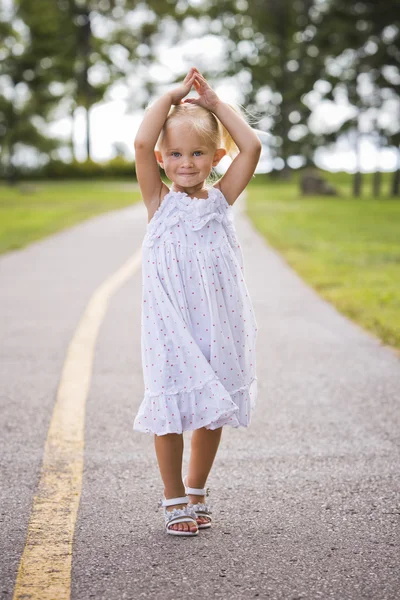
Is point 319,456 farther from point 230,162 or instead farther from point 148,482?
point 230,162

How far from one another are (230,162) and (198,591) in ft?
5.60

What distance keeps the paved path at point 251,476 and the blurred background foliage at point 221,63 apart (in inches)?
1320

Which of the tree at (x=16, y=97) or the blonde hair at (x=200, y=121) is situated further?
the tree at (x=16, y=97)

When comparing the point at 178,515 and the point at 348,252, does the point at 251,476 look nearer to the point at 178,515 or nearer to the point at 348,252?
the point at 178,515

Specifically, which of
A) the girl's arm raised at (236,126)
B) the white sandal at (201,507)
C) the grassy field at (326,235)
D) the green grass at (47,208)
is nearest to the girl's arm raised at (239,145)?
the girl's arm raised at (236,126)

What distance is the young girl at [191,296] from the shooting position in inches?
125

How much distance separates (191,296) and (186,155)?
543mm

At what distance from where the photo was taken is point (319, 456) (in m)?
4.03

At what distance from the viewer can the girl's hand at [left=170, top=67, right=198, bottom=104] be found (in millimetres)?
3229

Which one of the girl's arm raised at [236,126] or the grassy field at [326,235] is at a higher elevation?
the girl's arm raised at [236,126]

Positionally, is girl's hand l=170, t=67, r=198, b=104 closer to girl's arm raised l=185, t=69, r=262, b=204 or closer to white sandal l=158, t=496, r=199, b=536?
girl's arm raised l=185, t=69, r=262, b=204

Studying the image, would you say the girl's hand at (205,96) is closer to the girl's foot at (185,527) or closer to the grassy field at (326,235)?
the girl's foot at (185,527)

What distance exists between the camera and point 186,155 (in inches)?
129

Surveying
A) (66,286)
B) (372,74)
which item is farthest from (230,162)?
(372,74)
